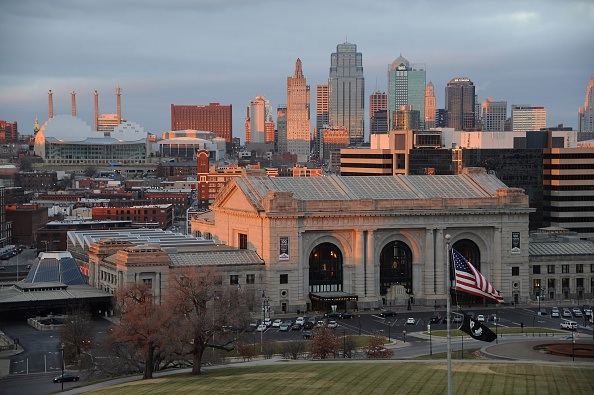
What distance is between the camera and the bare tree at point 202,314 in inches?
3376

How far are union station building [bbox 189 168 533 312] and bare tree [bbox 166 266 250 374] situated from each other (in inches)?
1567

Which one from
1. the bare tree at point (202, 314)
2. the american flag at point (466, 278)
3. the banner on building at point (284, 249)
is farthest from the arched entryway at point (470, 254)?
the american flag at point (466, 278)

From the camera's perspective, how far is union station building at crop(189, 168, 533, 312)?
134m

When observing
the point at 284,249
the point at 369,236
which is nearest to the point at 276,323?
the point at 284,249

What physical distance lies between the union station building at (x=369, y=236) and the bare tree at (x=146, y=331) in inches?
1776

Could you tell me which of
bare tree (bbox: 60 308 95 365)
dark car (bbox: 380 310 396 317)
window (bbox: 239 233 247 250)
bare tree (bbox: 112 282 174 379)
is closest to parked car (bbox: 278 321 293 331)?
dark car (bbox: 380 310 396 317)

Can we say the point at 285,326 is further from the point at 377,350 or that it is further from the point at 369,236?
the point at 377,350

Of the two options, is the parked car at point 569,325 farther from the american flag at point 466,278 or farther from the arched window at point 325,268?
the american flag at point 466,278

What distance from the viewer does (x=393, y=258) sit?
140m

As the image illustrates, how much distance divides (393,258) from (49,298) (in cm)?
3691

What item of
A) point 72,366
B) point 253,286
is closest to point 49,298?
point 253,286

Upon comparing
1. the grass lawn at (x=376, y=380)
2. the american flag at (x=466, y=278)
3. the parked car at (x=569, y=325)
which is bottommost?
the parked car at (x=569, y=325)

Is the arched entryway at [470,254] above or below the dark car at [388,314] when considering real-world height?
above

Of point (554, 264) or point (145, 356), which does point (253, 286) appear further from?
point (145, 356)
